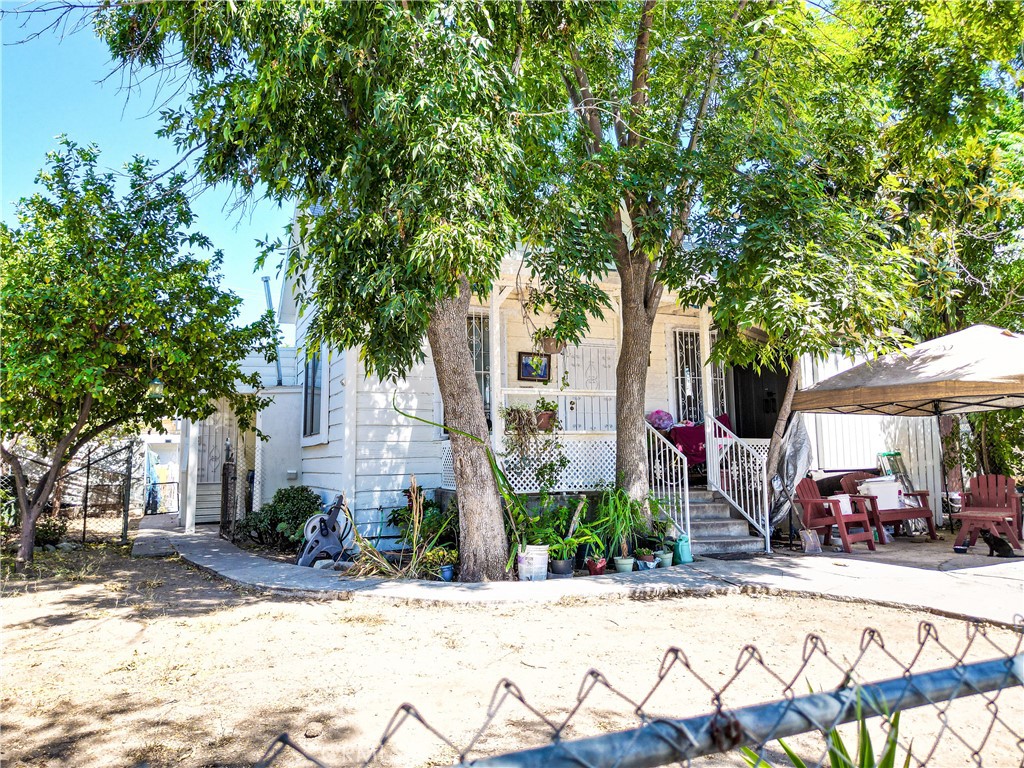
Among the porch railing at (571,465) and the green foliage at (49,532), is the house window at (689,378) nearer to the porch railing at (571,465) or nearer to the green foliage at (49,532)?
the porch railing at (571,465)

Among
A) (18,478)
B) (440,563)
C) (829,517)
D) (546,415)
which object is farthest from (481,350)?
(18,478)

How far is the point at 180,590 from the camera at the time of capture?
7.01 metres

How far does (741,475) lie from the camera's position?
9461 mm

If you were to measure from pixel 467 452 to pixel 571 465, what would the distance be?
235 centimetres

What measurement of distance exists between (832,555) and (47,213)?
416 inches

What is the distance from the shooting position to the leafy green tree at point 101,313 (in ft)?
24.4

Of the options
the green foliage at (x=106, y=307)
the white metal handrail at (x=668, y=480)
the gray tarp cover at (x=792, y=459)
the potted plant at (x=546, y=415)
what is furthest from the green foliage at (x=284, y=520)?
the gray tarp cover at (x=792, y=459)

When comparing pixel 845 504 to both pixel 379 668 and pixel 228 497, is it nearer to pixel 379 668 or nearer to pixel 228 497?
pixel 379 668

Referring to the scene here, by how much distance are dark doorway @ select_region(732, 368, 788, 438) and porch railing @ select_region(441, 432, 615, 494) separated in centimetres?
416

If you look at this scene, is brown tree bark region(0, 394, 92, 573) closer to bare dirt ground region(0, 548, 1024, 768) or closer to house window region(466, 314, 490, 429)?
bare dirt ground region(0, 548, 1024, 768)

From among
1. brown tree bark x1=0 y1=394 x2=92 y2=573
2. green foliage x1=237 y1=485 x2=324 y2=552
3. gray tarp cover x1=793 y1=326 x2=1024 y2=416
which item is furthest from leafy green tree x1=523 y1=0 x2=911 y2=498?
brown tree bark x1=0 y1=394 x2=92 y2=573

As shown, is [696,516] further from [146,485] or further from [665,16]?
[146,485]

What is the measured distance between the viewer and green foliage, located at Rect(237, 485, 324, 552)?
972 cm

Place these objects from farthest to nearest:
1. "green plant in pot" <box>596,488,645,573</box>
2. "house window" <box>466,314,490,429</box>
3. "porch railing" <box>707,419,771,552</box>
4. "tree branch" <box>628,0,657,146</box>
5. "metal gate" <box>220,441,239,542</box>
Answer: "metal gate" <box>220,441,239,542</box> → "house window" <box>466,314,490,429</box> → "porch railing" <box>707,419,771,552</box> → "tree branch" <box>628,0,657,146</box> → "green plant in pot" <box>596,488,645,573</box>
